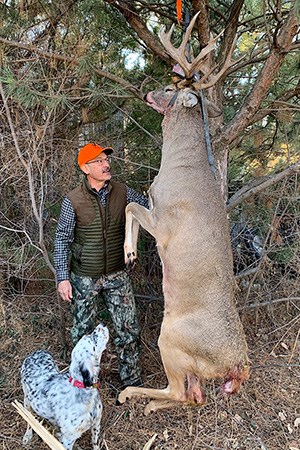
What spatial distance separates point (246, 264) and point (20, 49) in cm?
348

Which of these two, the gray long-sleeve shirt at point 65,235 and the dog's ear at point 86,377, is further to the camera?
the gray long-sleeve shirt at point 65,235

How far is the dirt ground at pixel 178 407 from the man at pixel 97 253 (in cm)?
44

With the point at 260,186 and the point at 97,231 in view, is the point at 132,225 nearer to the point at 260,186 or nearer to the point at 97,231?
the point at 97,231

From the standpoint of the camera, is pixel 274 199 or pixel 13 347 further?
pixel 274 199

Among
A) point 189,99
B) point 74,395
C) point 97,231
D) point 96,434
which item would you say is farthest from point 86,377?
point 189,99

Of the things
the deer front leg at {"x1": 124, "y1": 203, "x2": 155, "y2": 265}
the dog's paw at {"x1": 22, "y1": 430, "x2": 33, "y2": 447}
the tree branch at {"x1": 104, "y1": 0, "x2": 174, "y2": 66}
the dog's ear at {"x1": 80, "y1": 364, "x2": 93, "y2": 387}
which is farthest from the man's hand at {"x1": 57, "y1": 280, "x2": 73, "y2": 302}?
the tree branch at {"x1": 104, "y1": 0, "x2": 174, "y2": 66}

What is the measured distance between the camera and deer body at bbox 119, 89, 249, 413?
11.8ft

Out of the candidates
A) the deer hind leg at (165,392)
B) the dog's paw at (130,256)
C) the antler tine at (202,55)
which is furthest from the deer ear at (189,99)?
the deer hind leg at (165,392)

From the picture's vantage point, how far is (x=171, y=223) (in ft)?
12.6

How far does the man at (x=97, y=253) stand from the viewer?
4.07m

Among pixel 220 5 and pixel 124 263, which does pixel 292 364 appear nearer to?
pixel 124 263

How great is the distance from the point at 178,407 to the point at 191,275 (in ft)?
4.49

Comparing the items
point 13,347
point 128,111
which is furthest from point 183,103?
point 13,347

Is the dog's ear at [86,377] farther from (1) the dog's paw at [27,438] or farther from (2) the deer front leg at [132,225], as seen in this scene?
(2) the deer front leg at [132,225]
